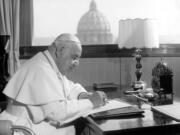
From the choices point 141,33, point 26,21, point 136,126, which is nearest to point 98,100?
point 136,126

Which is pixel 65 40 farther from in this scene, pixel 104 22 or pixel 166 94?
pixel 104 22

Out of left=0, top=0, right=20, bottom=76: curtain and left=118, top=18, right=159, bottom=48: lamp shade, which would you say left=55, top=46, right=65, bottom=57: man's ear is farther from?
left=0, top=0, right=20, bottom=76: curtain

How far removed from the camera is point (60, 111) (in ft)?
5.09

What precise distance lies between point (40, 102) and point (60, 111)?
11 cm

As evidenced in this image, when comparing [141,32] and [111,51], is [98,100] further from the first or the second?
[111,51]

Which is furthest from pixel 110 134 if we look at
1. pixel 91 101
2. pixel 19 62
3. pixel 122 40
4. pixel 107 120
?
pixel 19 62

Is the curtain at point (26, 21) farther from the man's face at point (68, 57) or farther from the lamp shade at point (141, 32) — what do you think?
the man's face at point (68, 57)

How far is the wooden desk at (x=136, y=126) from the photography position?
136 centimetres

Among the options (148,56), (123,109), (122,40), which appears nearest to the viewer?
(123,109)

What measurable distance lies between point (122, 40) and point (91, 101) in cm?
123

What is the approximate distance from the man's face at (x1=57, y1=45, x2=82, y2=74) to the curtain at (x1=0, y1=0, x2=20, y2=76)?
175cm

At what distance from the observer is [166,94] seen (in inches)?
87.4

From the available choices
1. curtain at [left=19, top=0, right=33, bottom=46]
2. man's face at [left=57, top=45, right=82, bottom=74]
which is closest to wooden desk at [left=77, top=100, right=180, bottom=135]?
man's face at [left=57, top=45, right=82, bottom=74]

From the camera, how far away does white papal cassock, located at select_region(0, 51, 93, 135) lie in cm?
156
